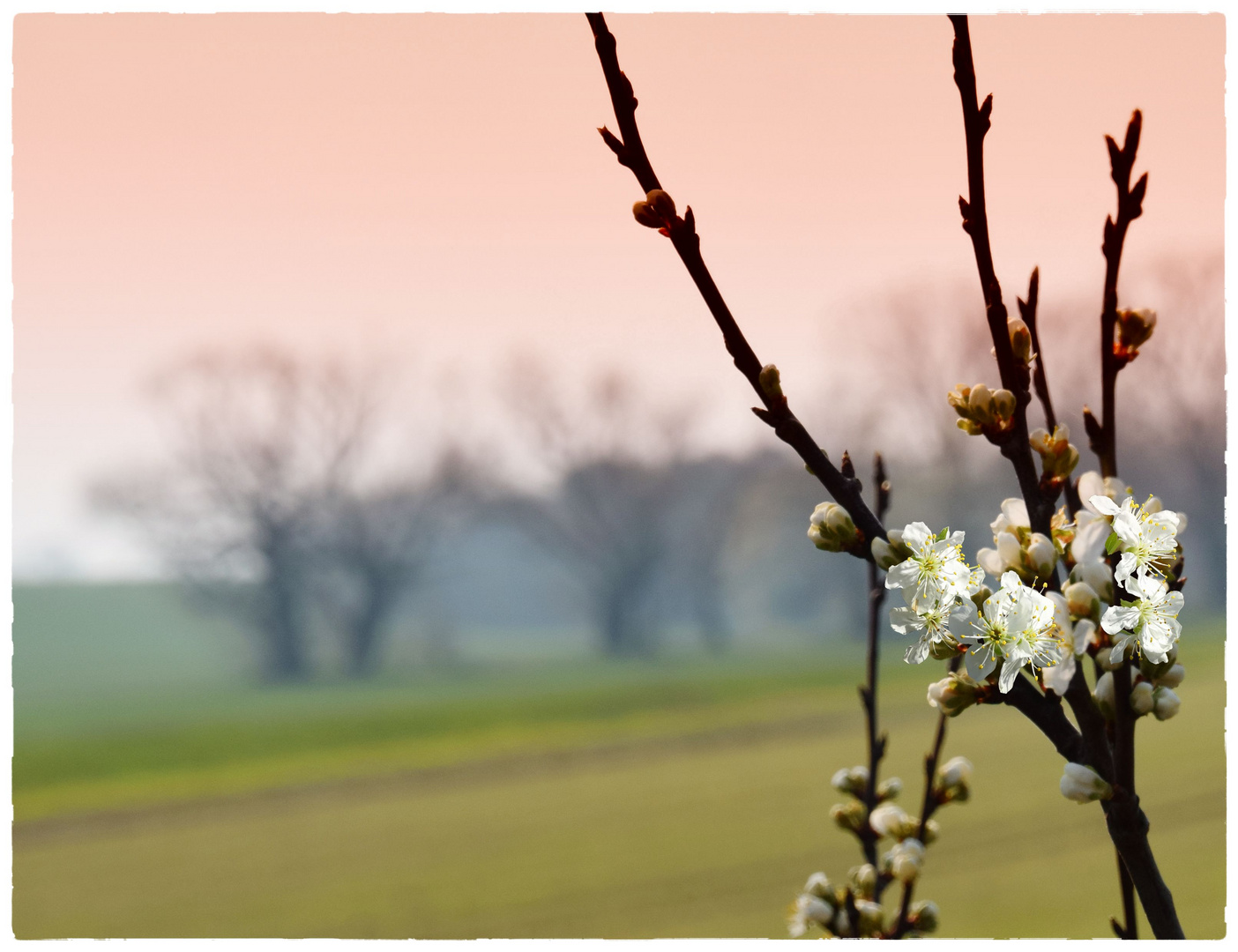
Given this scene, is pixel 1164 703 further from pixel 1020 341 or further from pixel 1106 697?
pixel 1020 341

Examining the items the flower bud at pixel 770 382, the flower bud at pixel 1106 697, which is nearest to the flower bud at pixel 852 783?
the flower bud at pixel 1106 697

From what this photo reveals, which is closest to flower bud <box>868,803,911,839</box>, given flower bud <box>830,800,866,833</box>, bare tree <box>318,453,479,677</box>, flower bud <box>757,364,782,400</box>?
flower bud <box>830,800,866,833</box>

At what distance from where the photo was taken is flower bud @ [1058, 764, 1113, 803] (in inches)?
14.6

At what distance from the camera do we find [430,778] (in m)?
2.80

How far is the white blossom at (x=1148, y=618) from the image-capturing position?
0.37 m

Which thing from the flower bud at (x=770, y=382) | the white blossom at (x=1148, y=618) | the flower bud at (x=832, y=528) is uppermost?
the flower bud at (x=770, y=382)

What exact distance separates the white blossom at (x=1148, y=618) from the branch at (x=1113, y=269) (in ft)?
0.29

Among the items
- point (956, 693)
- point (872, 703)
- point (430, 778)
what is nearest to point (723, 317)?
point (956, 693)

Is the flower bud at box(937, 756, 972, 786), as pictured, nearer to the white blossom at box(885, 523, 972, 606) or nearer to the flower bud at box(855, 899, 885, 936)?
the flower bud at box(855, 899, 885, 936)

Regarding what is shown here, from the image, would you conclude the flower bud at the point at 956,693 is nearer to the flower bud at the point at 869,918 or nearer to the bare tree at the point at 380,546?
the flower bud at the point at 869,918

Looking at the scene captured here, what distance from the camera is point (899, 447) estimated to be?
229 cm

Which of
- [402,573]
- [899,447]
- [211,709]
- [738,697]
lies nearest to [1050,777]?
[899,447]

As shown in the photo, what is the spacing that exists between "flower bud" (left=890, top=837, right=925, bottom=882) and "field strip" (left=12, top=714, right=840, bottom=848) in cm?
216

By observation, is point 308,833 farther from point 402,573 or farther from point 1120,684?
point 1120,684
